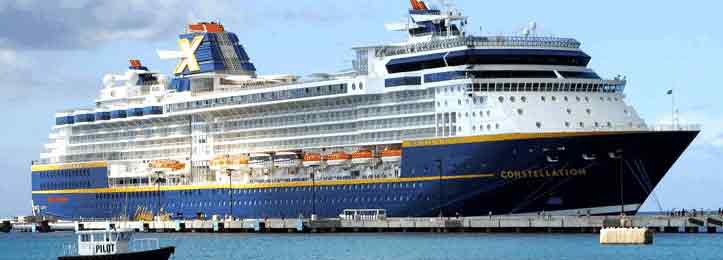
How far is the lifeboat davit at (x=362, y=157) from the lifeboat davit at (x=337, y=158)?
1.80 ft

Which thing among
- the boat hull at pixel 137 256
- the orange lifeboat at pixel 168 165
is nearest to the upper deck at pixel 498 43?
the orange lifeboat at pixel 168 165

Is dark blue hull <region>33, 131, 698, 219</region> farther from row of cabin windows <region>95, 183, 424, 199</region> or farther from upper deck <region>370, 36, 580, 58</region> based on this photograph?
upper deck <region>370, 36, 580, 58</region>

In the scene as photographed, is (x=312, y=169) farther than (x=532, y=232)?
Yes

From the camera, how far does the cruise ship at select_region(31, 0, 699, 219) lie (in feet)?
285

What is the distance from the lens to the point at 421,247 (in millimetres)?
81375

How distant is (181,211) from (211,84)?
28.6 ft

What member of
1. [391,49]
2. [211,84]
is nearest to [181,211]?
[211,84]

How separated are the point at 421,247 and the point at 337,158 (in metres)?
15.4

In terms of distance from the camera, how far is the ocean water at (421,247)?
76.7m

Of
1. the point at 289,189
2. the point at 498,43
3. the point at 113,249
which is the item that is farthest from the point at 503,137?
the point at 113,249

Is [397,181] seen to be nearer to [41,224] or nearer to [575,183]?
[575,183]

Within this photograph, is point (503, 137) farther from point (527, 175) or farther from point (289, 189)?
point (289, 189)

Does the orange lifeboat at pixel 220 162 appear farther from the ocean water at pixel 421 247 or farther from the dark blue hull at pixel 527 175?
the dark blue hull at pixel 527 175

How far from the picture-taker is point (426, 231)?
3593 inches
